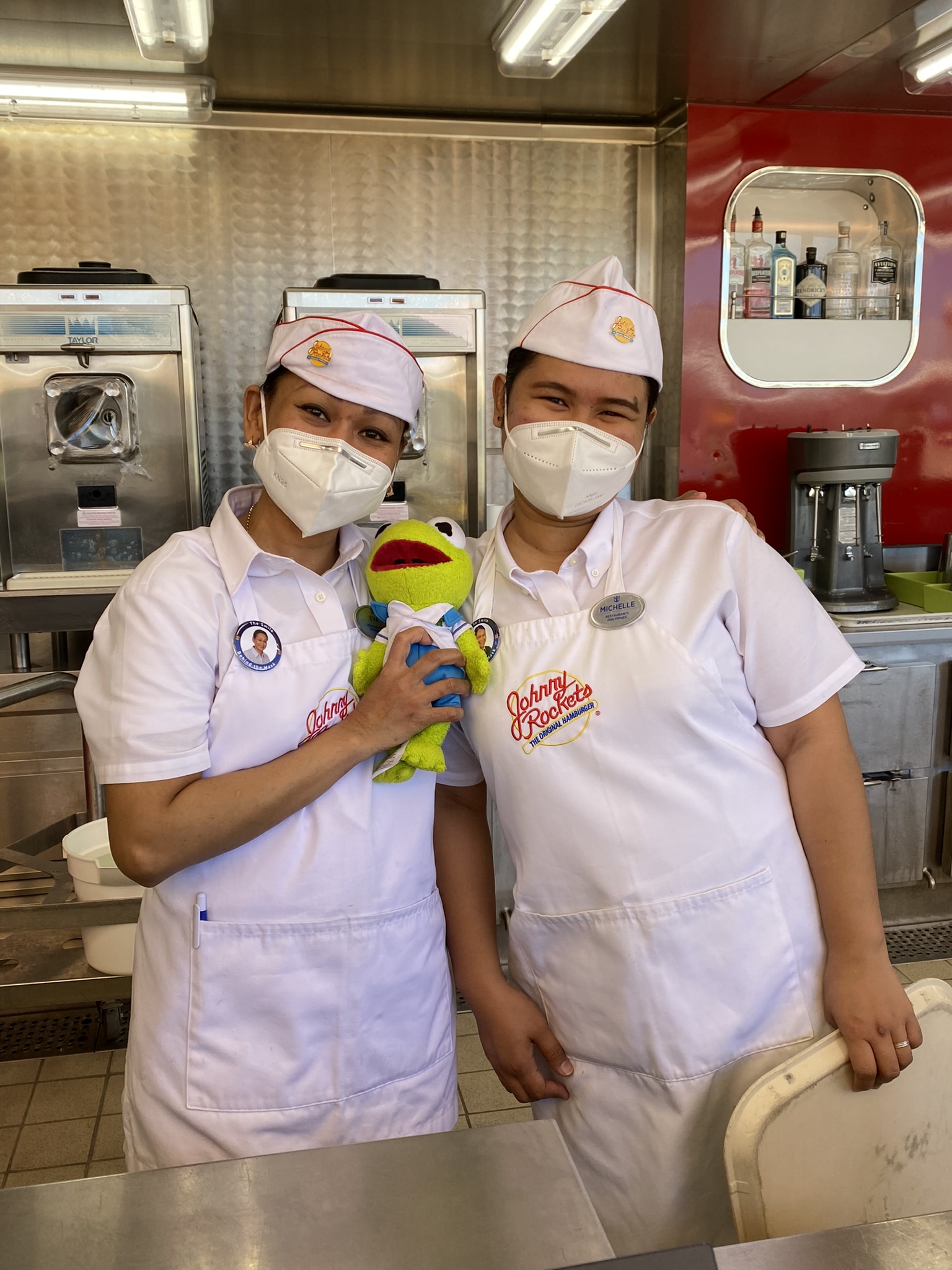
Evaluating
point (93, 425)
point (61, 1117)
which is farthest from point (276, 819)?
point (93, 425)

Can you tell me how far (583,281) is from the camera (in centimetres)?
140

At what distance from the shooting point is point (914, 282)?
4.13 metres

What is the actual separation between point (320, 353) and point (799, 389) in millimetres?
3253

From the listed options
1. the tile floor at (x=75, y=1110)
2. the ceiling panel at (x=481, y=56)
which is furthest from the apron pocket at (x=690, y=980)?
the ceiling panel at (x=481, y=56)

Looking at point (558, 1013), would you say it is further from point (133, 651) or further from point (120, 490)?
point (120, 490)

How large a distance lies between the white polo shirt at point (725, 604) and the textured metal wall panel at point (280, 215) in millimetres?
2936

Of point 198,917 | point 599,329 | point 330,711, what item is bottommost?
point 198,917

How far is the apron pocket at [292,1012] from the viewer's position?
1.25m

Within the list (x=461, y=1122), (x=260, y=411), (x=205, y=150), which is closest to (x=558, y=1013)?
(x=260, y=411)

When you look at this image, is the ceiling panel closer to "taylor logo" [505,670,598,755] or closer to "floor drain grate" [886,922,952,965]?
"taylor logo" [505,670,598,755]

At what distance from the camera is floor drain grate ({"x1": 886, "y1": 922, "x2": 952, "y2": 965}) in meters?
3.31

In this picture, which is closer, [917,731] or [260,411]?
[260,411]

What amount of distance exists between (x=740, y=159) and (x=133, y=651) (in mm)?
3628

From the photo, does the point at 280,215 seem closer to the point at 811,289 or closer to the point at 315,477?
the point at 811,289
